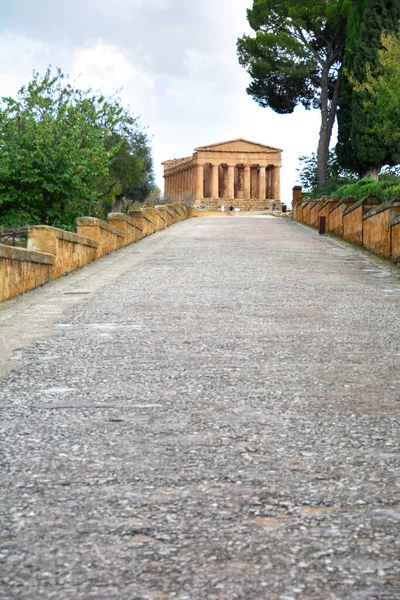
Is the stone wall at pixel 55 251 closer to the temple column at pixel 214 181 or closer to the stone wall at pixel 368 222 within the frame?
the stone wall at pixel 368 222

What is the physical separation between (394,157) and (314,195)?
6023 millimetres

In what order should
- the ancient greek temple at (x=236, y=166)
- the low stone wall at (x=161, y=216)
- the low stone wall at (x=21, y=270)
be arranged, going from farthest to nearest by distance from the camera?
the ancient greek temple at (x=236, y=166), the low stone wall at (x=161, y=216), the low stone wall at (x=21, y=270)

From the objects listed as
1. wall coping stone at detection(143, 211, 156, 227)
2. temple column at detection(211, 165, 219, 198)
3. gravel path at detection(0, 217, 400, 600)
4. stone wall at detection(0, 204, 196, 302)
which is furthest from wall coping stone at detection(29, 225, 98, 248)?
temple column at detection(211, 165, 219, 198)

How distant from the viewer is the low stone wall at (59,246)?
14398mm

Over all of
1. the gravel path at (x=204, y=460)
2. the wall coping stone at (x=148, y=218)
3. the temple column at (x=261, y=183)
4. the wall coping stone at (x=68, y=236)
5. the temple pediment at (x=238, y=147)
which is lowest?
the gravel path at (x=204, y=460)

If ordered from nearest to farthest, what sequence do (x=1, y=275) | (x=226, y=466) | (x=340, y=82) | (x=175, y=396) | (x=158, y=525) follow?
1. (x=158, y=525)
2. (x=226, y=466)
3. (x=175, y=396)
4. (x=1, y=275)
5. (x=340, y=82)

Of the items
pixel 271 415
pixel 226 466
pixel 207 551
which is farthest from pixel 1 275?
pixel 207 551

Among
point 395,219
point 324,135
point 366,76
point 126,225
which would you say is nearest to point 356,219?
point 395,219

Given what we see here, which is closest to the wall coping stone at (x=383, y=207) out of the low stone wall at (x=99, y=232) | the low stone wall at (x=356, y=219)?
the low stone wall at (x=356, y=219)

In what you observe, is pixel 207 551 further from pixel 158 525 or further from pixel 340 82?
pixel 340 82

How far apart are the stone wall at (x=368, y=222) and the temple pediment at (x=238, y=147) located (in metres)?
60.6

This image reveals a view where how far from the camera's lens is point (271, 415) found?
16.4 ft

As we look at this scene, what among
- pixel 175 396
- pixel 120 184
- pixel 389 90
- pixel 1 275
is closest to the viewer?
pixel 175 396

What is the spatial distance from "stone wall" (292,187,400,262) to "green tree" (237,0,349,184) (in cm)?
1971
